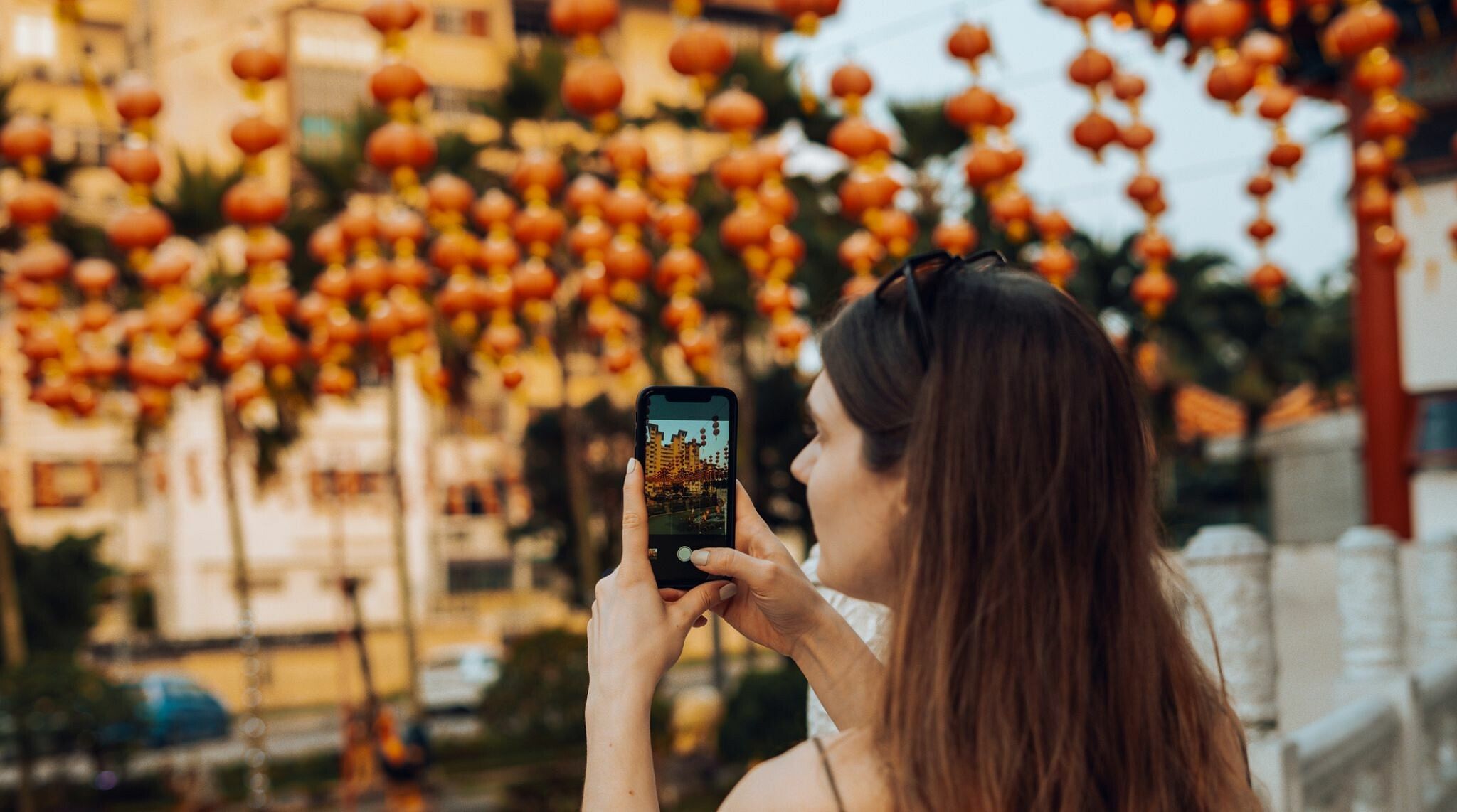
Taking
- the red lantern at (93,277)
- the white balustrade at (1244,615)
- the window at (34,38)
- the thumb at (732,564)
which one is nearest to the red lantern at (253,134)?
the red lantern at (93,277)

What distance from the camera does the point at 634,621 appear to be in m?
1.42

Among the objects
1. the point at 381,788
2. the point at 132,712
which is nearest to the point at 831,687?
the point at 132,712

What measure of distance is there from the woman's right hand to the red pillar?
9.74 meters

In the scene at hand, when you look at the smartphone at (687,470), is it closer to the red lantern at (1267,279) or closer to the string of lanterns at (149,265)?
the string of lanterns at (149,265)

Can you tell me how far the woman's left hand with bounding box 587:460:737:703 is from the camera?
140cm

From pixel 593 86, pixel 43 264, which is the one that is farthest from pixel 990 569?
pixel 43 264

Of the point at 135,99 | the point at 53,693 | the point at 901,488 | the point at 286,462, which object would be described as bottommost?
the point at 53,693

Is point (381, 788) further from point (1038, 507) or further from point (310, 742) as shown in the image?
point (1038, 507)

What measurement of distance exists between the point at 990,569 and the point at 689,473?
41 cm

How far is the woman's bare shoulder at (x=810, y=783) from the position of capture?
1179mm

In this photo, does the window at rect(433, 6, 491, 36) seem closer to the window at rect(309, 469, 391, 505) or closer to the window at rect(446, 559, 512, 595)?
the window at rect(309, 469, 391, 505)

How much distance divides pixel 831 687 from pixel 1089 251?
15.7 meters

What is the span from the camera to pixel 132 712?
13.2m

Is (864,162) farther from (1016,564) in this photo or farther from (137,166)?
(1016,564)
